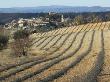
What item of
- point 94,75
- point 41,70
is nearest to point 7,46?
point 41,70

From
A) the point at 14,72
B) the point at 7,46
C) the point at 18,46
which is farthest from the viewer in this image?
the point at 7,46

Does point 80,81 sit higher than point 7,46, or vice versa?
point 80,81

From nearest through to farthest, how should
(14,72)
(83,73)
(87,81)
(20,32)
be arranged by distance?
(87,81), (83,73), (14,72), (20,32)

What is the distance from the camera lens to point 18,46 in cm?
7156

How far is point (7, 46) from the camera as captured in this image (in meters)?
95.6

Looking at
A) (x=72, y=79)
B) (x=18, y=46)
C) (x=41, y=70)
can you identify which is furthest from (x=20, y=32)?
(x=72, y=79)

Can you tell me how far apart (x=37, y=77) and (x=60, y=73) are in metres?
3.15

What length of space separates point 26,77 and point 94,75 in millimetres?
5936

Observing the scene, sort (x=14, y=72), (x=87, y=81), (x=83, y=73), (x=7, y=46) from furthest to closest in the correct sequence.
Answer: (x=7, y=46) → (x=14, y=72) → (x=83, y=73) → (x=87, y=81)

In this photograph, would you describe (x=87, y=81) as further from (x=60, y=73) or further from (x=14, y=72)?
(x=14, y=72)

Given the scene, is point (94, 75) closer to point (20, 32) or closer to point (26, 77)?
point (26, 77)

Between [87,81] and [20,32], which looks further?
[20,32]

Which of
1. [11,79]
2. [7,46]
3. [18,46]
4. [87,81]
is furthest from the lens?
[7,46]

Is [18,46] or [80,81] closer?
[80,81]
